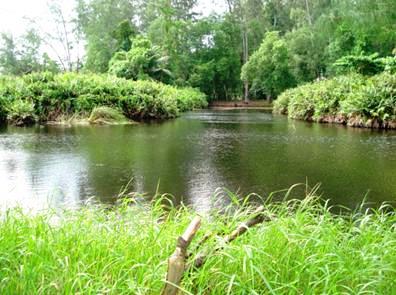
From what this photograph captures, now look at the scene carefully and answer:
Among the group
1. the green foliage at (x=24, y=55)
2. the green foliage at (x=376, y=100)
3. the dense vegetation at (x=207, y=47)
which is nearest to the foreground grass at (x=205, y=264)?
the green foliage at (x=376, y=100)

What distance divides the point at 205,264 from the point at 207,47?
35549mm

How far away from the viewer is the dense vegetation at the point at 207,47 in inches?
1030

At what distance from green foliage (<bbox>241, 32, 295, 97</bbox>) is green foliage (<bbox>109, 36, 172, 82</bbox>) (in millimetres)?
8255

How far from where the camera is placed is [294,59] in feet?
97.1

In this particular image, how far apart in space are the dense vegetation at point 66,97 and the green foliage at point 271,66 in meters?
15.6

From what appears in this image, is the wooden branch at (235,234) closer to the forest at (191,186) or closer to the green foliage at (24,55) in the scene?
the forest at (191,186)

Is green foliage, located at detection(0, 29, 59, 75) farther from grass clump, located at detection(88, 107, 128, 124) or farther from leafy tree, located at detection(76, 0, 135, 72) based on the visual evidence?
grass clump, located at detection(88, 107, 128, 124)

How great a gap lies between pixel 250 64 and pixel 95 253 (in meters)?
31.3

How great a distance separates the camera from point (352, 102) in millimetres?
14102

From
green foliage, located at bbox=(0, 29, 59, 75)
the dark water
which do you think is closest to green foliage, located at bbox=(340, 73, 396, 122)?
the dark water

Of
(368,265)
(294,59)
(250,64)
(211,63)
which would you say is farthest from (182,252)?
(211,63)

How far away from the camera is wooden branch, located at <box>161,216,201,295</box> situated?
5.51ft

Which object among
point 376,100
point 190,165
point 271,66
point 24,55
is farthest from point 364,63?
point 24,55

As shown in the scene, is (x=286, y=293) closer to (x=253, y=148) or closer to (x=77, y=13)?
(x=253, y=148)
